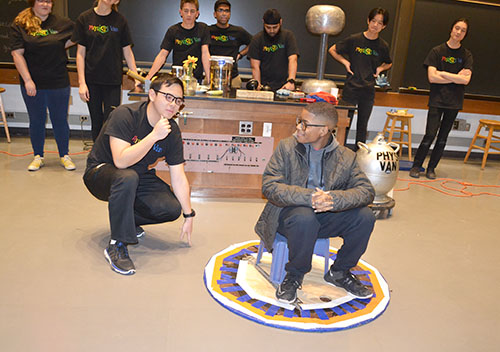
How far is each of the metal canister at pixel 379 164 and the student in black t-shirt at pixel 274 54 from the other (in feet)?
3.84

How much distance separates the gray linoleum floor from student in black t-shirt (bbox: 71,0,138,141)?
925 mm

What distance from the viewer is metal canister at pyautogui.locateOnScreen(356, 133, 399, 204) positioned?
351 cm

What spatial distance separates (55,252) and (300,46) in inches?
179

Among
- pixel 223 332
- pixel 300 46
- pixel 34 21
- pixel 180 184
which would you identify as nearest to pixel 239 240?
pixel 180 184

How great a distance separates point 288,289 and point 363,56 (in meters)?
3.16

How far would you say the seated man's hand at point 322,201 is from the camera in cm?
218

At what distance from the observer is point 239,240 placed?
301 centimetres

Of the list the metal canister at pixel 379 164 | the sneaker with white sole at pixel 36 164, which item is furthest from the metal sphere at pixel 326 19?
the sneaker with white sole at pixel 36 164

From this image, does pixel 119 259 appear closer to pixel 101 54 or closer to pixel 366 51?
pixel 101 54

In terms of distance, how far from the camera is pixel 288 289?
2.26 m

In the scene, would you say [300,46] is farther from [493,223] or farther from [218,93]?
[493,223]

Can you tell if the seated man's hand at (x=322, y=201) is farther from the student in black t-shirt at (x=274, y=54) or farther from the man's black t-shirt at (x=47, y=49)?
the man's black t-shirt at (x=47, y=49)

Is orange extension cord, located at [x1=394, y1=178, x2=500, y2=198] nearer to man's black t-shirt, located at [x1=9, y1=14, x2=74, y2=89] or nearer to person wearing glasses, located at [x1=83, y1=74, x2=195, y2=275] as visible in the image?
person wearing glasses, located at [x1=83, y1=74, x2=195, y2=275]

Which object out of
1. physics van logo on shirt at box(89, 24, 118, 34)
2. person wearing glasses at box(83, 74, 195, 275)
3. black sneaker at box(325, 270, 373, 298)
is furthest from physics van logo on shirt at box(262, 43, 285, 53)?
black sneaker at box(325, 270, 373, 298)
